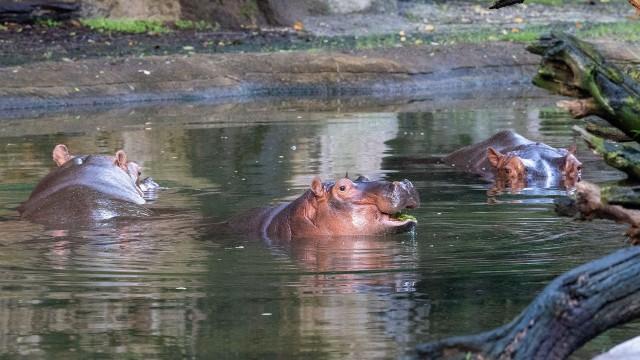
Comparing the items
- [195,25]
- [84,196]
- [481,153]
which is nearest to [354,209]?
[84,196]

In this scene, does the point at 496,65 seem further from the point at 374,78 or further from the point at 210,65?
the point at 210,65

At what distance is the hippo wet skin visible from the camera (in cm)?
742

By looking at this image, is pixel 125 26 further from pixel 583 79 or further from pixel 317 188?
pixel 583 79

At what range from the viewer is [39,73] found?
14.3 metres

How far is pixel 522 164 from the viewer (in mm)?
8922

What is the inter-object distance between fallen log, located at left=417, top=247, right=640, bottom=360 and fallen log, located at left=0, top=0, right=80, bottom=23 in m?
15.0

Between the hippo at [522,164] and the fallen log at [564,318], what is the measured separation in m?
4.86

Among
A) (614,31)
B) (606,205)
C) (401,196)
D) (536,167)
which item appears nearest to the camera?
(606,205)

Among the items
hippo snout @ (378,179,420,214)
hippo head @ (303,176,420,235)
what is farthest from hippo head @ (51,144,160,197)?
hippo snout @ (378,179,420,214)

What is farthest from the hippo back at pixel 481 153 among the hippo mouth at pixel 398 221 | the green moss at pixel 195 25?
the green moss at pixel 195 25

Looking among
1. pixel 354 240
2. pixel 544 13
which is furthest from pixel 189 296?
pixel 544 13

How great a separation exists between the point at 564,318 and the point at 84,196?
4521 millimetres

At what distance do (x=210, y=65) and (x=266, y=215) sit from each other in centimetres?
858

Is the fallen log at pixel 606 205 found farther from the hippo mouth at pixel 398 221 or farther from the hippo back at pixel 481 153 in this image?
the hippo back at pixel 481 153
